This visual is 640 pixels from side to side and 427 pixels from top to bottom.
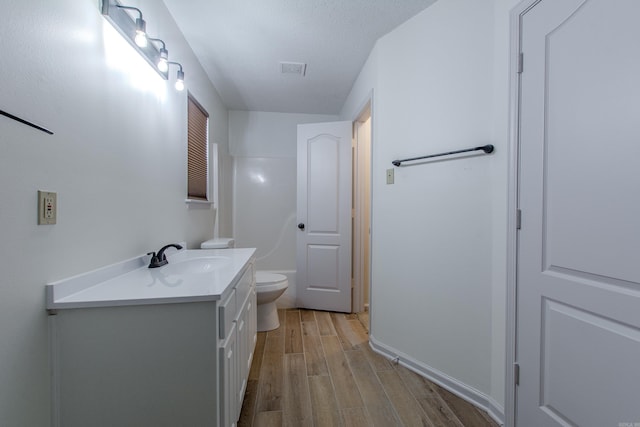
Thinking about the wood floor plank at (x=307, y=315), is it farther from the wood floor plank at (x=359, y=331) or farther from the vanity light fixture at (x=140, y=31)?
the vanity light fixture at (x=140, y=31)

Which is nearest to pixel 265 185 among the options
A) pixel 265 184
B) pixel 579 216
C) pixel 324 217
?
pixel 265 184

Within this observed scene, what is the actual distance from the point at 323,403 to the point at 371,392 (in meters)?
0.31

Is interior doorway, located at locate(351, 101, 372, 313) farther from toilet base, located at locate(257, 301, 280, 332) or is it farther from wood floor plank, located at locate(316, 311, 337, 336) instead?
toilet base, located at locate(257, 301, 280, 332)

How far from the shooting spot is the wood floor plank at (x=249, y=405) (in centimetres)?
153

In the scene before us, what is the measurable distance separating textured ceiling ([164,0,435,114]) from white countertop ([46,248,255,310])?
163cm

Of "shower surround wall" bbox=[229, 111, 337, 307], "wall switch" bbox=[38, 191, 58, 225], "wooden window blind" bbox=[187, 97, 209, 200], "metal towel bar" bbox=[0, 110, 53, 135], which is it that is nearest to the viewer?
"metal towel bar" bbox=[0, 110, 53, 135]

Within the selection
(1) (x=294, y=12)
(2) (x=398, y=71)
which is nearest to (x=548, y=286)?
(2) (x=398, y=71)

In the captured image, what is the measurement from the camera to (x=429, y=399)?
1.71 meters

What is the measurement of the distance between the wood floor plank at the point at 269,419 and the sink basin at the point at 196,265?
2.72 ft

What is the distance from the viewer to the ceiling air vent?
2.61 metres

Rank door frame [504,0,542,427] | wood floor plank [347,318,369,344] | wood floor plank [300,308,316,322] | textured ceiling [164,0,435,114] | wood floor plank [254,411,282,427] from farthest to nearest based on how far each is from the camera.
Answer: wood floor plank [300,308,316,322] < wood floor plank [347,318,369,344] < textured ceiling [164,0,435,114] < wood floor plank [254,411,282,427] < door frame [504,0,542,427]

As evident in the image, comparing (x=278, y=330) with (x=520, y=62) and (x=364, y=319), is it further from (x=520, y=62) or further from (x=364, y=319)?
(x=520, y=62)

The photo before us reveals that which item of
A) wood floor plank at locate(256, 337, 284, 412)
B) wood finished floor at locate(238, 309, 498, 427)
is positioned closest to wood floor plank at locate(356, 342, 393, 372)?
wood finished floor at locate(238, 309, 498, 427)

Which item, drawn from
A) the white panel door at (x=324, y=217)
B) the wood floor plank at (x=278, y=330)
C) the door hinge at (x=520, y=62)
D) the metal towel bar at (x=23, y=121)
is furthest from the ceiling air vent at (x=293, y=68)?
the wood floor plank at (x=278, y=330)
